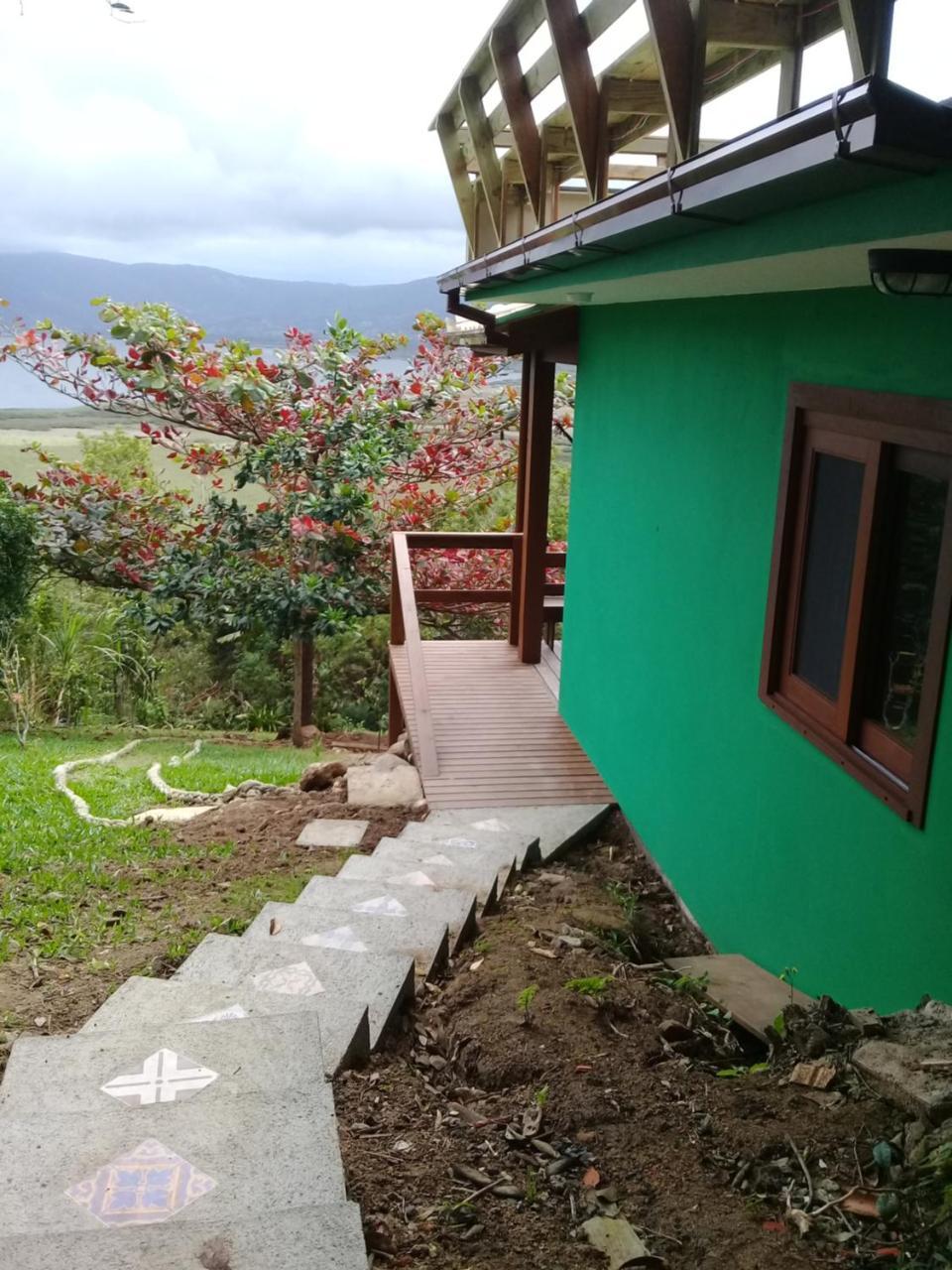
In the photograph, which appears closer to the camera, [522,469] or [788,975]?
[788,975]

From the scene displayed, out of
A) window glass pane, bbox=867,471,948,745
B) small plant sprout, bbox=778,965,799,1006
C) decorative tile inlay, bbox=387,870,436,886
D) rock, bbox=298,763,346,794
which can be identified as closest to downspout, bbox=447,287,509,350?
rock, bbox=298,763,346,794

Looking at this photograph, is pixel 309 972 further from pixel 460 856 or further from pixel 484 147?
pixel 484 147

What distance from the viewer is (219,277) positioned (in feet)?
103

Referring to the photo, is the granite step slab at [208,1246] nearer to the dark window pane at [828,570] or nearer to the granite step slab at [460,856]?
the dark window pane at [828,570]

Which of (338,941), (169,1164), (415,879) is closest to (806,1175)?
(169,1164)

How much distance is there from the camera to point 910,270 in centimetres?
212

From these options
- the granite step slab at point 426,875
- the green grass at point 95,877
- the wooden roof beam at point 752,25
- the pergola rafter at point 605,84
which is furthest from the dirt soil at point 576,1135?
the wooden roof beam at point 752,25

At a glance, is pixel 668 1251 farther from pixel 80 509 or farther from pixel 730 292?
pixel 80 509

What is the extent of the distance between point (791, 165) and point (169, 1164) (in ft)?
7.20

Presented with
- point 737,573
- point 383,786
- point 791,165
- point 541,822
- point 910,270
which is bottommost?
point 383,786

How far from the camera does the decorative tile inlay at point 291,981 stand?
324 centimetres

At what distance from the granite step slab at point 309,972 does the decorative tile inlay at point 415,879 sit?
3.26 feet

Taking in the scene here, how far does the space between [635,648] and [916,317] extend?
10.3ft

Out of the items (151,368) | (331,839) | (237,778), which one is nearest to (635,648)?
(331,839)
